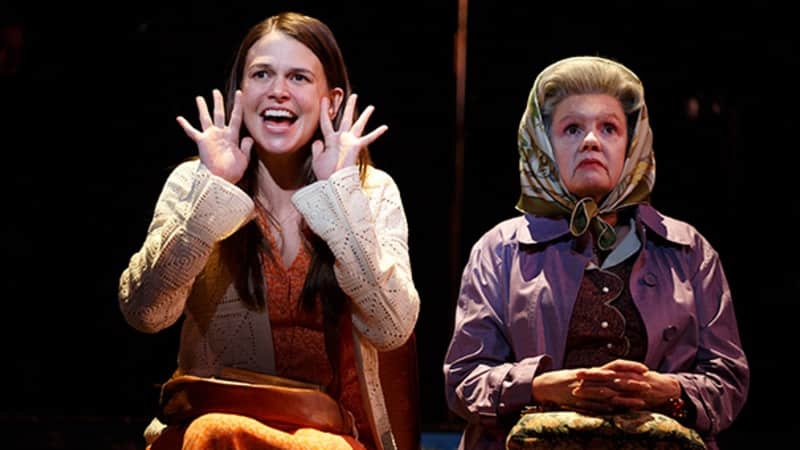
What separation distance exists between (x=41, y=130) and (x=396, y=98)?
1236 mm

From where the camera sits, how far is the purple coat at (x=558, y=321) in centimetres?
267

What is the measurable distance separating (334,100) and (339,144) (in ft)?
0.73

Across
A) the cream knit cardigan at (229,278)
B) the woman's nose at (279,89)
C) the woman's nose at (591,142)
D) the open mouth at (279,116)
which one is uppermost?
the woman's nose at (279,89)

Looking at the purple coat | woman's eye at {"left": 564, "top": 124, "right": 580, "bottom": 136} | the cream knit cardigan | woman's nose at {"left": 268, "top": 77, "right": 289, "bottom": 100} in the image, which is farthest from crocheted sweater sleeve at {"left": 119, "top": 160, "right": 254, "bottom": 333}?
woman's eye at {"left": 564, "top": 124, "right": 580, "bottom": 136}

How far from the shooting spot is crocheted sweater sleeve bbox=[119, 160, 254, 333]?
8.63ft

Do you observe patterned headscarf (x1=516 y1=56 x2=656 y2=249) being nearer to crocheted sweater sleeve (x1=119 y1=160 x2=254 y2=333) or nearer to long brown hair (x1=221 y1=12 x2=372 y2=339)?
long brown hair (x1=221 y1=12 x2=372 y2=339)

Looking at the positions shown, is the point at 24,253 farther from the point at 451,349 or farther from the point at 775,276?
the point at 775,276

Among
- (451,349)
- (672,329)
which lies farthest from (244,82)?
(672,329)

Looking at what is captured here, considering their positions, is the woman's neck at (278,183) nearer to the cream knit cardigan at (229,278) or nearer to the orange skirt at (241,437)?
the cream knit cardigan at (229,278)

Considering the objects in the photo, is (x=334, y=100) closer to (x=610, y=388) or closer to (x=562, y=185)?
(x=562, y=185)

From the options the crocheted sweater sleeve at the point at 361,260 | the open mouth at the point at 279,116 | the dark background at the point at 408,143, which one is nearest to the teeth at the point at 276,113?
the open mouth at the point at 279,116

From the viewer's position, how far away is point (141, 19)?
4.18 m

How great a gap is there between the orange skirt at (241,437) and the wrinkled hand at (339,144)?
0.60 metres

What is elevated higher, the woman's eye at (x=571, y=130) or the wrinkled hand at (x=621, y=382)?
the woman's eye at (x=571, y=130)
